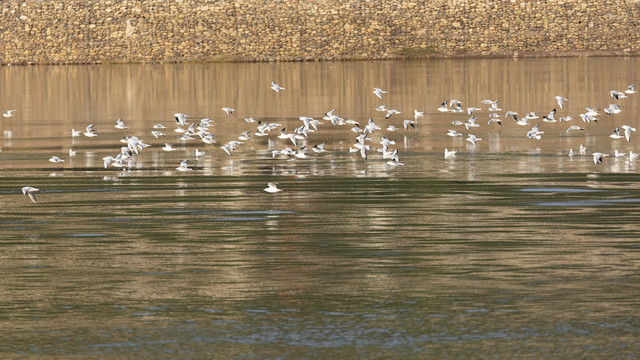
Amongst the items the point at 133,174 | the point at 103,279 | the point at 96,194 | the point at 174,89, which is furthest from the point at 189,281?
the point at 174,89

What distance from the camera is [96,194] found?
15938mm

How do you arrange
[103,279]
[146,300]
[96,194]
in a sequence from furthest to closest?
[96,194], [103,279], [146,300]

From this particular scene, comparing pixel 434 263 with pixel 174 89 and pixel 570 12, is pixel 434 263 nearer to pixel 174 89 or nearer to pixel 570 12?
pixel 174 89

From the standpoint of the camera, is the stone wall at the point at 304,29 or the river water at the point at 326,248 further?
the stone wall at the point at 304,29

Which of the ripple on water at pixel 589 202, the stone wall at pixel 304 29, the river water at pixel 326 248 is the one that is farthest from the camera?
the stone wall at pixel 304 29

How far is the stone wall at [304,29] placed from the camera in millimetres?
61719

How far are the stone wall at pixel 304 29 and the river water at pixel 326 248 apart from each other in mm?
37244

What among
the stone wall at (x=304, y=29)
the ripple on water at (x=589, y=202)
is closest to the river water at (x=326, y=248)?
the ripple on water at (x=589, y=202)

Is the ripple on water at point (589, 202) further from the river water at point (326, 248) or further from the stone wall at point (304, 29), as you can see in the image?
the stone wall at point (304, 29)

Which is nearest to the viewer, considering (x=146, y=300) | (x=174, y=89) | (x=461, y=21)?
(x=146, y=300)

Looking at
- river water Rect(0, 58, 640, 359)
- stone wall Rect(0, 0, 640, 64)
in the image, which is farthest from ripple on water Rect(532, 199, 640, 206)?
stone wall Rect(0, 0, 640, 64)

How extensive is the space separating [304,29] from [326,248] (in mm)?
51220

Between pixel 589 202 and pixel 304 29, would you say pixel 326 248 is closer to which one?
pixel 589 202

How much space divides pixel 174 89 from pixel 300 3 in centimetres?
2648
